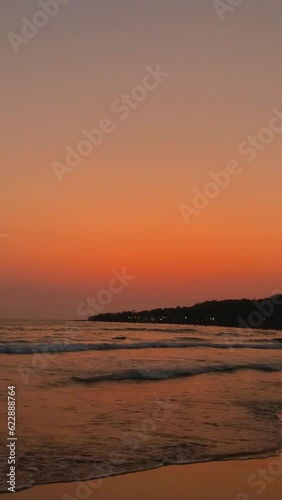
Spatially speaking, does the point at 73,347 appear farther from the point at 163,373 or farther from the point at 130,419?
the point at 130,419

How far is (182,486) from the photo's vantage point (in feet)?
26.4

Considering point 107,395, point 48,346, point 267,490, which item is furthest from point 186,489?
point 48,346

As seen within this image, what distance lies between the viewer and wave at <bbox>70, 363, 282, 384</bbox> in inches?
809

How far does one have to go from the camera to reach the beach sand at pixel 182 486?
7.55 m

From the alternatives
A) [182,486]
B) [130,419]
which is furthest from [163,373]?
[182,486]

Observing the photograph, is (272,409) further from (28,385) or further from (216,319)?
(216,319)

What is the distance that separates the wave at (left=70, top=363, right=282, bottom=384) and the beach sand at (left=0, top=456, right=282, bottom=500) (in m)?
10.8

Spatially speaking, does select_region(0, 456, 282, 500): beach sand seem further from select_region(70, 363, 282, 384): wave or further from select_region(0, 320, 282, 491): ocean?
select_region(70, 363, 282, 384): wave

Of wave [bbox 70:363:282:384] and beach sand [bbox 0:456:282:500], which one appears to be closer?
beach sand [bbox 0:456:282:500]

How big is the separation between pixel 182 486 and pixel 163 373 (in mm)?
14790

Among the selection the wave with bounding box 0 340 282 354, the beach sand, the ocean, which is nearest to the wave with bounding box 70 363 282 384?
the ocean

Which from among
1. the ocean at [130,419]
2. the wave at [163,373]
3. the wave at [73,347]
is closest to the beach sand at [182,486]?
the ocean at [130,419]

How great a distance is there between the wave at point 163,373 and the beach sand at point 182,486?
10777 millimetres

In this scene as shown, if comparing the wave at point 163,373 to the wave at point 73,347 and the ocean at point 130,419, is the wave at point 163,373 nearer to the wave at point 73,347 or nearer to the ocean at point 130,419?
the ocean at point 130,419
